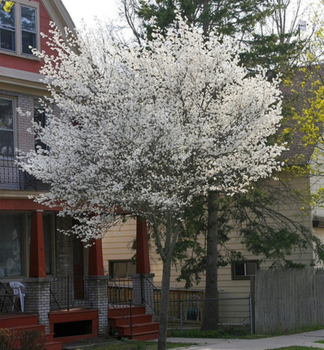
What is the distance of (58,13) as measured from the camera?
18.2 metres

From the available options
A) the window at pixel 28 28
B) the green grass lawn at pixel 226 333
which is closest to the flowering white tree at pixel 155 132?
the window at pixel 28 28

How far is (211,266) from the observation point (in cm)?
1855

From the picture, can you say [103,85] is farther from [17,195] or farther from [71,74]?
[17,195]

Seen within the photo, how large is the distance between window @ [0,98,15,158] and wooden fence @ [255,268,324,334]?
25.3 ft

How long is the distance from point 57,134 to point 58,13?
19.3 ft

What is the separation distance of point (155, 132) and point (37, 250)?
4.97 m

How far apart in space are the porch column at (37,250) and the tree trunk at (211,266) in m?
5.29

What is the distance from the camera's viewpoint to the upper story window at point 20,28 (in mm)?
16938

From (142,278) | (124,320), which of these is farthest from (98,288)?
(142,278)

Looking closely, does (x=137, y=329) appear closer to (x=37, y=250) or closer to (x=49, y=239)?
(x=37, y=250)

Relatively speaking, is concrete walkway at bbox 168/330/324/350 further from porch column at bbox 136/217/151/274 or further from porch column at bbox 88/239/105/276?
porch column at bbox 88/239/105/276

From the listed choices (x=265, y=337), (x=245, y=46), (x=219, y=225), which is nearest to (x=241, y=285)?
(x=219, y=225)

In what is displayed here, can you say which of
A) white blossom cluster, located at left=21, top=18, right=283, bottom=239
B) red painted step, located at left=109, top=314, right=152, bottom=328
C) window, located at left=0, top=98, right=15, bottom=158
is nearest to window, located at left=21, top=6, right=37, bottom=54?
window, located at left=0, top=98, right=15, bottom=158

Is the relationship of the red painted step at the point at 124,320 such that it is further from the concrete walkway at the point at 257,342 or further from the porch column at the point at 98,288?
the concrete walkway at the point at 257,342
